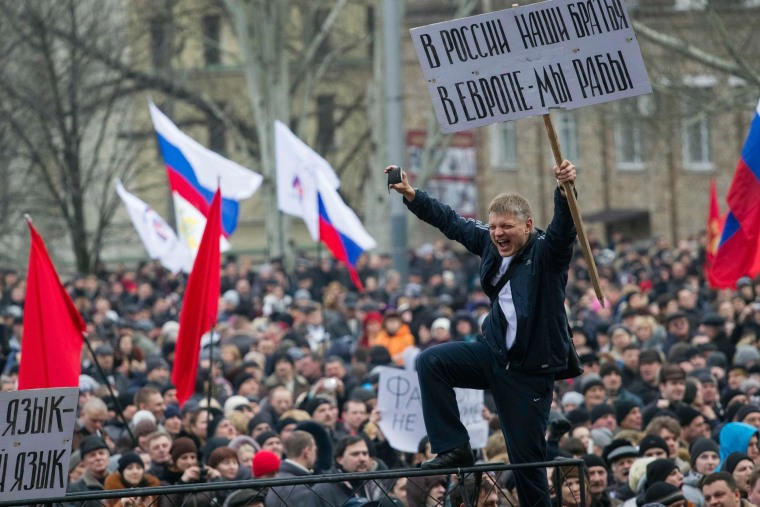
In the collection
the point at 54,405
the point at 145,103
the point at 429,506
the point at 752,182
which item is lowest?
the point at 429,506

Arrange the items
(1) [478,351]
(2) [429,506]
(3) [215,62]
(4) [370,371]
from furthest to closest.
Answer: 1. (3) [215,62]
2. (4) [370,371]
3. (2) [429,506]
4. (1) [478,351]

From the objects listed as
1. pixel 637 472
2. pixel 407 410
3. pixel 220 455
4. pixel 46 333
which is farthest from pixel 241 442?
pixel 637 472

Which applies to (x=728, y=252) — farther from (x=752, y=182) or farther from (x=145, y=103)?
(x=145, y=103)

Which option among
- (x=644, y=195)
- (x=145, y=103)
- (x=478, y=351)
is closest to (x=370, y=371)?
(x=478, y=351)

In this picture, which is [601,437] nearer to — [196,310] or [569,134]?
[196,310]

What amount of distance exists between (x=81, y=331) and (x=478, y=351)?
4.36 metres

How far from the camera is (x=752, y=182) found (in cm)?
1249

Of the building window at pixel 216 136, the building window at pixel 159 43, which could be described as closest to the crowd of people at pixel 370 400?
the building window at pixel 159 43

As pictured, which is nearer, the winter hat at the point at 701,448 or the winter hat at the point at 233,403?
the winter hat at the point at 701,448

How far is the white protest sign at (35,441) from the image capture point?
6.84 metres

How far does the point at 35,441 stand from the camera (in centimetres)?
691

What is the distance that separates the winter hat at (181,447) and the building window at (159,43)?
959 inches

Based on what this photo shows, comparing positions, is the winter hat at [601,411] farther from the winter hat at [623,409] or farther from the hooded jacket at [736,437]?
the hooded jacket at [736,437]

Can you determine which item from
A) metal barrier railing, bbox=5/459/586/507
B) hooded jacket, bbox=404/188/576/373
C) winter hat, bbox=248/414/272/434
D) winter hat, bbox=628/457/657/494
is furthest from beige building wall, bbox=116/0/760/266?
metal barrier railing, bbox=5/459/586/507
